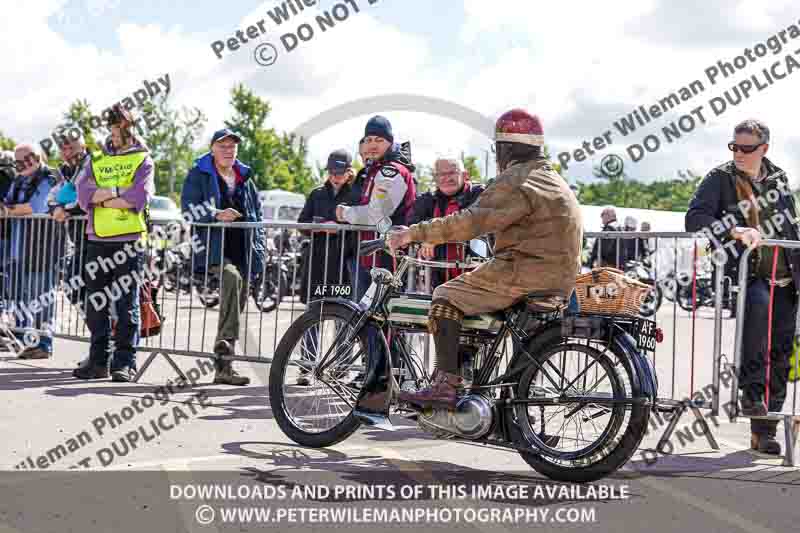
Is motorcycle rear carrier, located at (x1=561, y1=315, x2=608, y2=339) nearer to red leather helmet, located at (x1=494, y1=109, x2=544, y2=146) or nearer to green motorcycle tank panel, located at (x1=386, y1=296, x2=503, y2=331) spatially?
green motorcycle tank panel, located at (x1=386, y1=296, x2=503, y2=331)

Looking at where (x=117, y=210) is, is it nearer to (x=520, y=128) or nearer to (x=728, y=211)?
(x=520, y=128)

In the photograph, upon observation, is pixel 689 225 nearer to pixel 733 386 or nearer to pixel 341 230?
pixel 733 386

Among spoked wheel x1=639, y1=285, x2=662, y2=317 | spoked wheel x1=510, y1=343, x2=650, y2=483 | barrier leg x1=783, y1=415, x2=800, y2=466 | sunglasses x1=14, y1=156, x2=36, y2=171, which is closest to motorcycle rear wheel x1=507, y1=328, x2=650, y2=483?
spoked wheel x1=510, y1=343, x2=650, y2=483

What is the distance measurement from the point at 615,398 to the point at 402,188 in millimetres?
2976

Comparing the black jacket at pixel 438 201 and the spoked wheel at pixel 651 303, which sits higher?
the black jacket at pixel 438 201

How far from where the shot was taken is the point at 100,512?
4.60m

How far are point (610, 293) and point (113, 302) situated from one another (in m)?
4.75

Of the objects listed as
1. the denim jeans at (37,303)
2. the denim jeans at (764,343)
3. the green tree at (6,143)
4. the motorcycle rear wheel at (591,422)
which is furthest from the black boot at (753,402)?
the green tree at (6,143)

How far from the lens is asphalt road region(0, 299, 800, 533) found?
461cm

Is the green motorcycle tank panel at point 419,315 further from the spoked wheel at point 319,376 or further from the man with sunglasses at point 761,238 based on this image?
the man with sunglasses at point 761,238

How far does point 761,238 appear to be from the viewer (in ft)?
21.2

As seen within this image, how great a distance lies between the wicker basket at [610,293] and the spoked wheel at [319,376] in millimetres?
1164

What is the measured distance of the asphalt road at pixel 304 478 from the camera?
4.61 meters

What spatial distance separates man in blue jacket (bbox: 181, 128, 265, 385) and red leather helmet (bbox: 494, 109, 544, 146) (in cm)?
363
